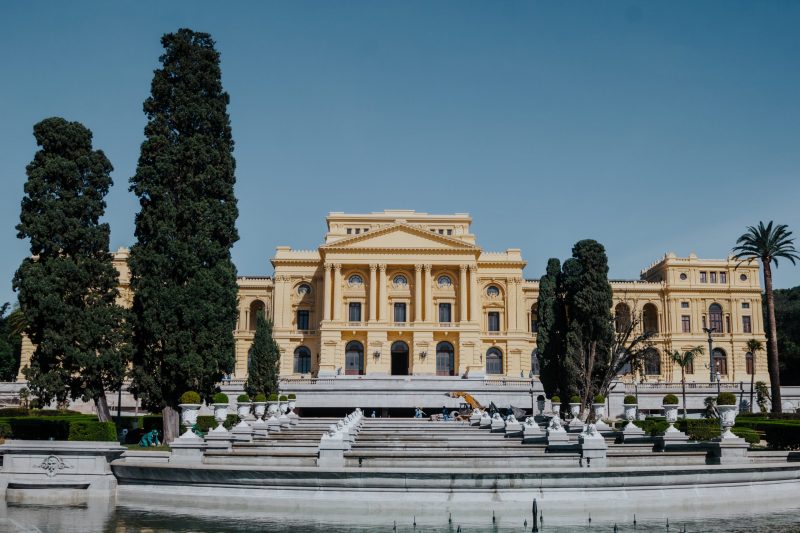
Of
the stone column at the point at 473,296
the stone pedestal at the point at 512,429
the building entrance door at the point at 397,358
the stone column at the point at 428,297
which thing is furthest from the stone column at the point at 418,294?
the stone pedestal at the point at 512,429

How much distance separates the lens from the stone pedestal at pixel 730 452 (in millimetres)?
21469

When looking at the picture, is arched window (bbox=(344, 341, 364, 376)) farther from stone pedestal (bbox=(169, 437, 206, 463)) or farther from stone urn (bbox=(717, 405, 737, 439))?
stone urn (bbox=(717, 405, 737, 439))

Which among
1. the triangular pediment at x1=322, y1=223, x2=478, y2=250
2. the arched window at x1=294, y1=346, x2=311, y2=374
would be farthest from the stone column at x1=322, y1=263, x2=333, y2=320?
the arched window at x1=294, y1=346, x2=311, y2=374

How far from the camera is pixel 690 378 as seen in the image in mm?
73125

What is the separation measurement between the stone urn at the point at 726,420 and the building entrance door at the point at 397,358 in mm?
46197

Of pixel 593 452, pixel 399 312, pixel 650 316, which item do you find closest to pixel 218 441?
pixel 593 452

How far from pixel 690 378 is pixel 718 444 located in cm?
5452

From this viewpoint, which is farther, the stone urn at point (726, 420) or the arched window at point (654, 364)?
the arched window at point (654, 364)

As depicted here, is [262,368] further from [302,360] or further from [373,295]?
[302,360]

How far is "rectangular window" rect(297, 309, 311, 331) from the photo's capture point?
239ft

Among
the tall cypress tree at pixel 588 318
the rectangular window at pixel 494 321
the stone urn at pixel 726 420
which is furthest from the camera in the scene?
the rectangular window at pixel 494 321

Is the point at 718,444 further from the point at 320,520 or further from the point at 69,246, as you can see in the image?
the point at 69,246

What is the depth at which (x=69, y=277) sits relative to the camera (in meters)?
31.3

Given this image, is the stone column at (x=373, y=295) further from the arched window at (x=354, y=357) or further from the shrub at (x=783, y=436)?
the shrub at (x=783, y=436)
